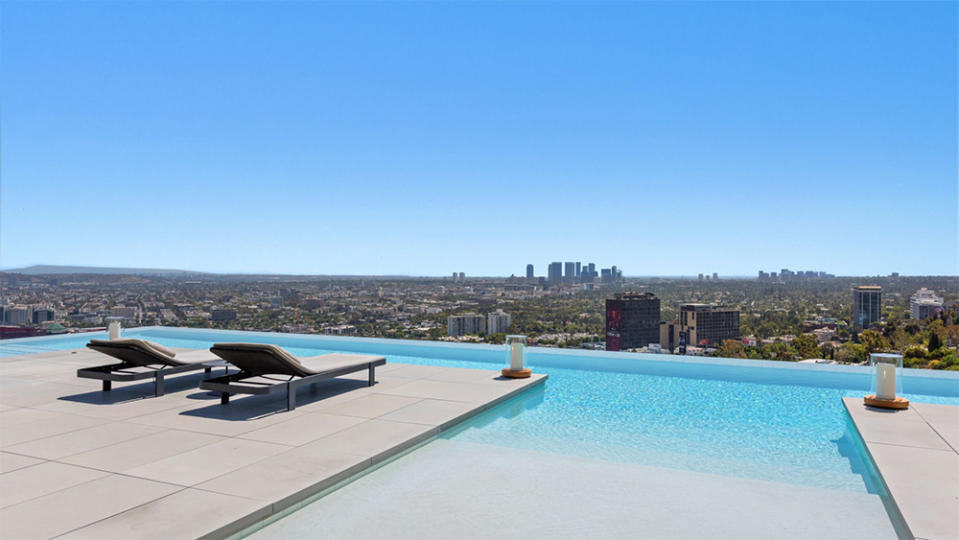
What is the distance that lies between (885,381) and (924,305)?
6.84 meters

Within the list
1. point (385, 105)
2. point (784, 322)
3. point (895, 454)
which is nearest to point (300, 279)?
point (385, 105)

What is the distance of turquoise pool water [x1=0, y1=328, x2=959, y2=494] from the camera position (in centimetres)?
451

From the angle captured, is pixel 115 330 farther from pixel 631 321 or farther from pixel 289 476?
pixel 631 321

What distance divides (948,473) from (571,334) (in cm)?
845

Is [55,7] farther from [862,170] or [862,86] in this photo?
[862,170]

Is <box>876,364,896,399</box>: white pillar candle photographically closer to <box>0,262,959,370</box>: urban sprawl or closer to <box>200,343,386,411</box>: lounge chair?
<box>0,262,959,370</box>: urban sprawl

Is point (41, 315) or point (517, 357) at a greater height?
point (41, 315)

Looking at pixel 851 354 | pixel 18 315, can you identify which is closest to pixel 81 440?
pixel 851 354

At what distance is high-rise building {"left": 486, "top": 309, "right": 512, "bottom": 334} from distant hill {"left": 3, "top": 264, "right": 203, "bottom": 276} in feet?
47.0

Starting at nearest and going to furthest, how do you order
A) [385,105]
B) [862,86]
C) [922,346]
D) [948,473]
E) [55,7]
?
[948,473]
[922,346]
[55,7]
[862,86]
[385,105]

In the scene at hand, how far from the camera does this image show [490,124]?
16344mm

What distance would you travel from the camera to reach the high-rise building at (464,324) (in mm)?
12719

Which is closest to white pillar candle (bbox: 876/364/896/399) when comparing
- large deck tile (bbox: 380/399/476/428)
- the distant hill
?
large deck tile (bbox: 380/399/476/428)

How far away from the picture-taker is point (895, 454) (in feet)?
14.4
